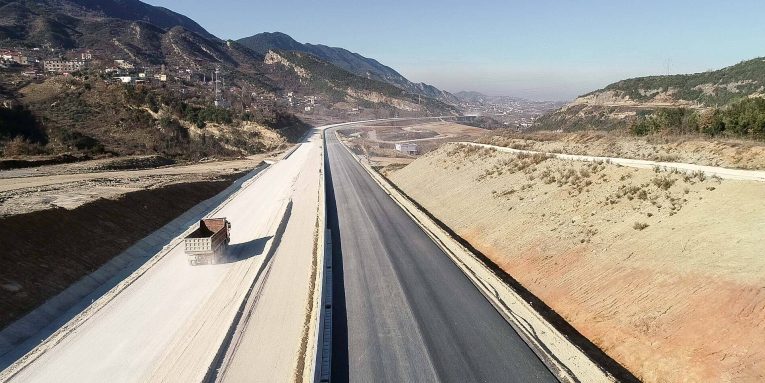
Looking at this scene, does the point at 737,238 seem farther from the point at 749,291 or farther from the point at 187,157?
the point at 187,157

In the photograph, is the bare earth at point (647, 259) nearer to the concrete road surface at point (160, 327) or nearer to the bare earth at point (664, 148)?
the bare earth at point (664, 148)

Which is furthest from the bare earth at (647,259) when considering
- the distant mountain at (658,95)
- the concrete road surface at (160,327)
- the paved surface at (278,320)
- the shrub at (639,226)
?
the distant mountain at (658,95)

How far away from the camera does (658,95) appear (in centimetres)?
8731

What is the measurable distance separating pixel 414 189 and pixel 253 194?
16.2m

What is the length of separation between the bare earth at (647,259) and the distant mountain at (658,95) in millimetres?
54063

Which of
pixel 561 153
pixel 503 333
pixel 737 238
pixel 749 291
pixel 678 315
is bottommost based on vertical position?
pixel 503 333

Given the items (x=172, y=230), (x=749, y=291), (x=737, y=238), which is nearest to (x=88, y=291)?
(x=172, y=230)

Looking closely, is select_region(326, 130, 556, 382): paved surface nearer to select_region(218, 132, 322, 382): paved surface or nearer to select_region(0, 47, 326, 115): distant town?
select_region(218, 132, 322, 382): paved surface

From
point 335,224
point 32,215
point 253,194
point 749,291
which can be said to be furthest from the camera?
point 253,194

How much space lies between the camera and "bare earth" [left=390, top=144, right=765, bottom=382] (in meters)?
10.7

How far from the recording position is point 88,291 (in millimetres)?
17328

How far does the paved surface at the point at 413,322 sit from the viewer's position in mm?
11648

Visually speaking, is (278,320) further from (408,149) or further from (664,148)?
(408,149)

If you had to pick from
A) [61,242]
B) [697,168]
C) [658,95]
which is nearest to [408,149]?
[658,95]
